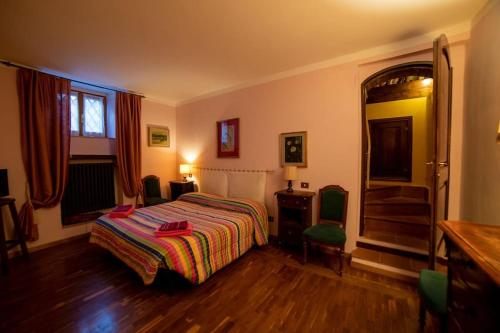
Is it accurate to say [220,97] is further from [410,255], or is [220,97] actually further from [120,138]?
[410,255]

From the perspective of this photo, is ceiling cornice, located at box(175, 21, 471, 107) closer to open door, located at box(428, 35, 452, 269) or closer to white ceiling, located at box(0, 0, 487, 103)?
white ceiling, located at box(0, 0, 487, 103)

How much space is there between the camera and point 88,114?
3.67 meters

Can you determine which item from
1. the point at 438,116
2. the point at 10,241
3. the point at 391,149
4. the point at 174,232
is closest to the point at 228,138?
the point at 174,232

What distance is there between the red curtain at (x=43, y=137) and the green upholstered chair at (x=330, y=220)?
3630mm

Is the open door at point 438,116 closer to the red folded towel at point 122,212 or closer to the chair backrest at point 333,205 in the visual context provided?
the chair backrest at point 333,205

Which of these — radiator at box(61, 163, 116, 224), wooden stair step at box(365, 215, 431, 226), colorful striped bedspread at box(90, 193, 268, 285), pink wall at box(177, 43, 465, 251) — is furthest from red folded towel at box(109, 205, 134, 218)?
wooden stair step at box(365, 215, 431, 226)

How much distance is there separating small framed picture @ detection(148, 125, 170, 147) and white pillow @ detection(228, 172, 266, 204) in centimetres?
186

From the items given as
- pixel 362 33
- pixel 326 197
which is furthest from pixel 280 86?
pixel 326 197

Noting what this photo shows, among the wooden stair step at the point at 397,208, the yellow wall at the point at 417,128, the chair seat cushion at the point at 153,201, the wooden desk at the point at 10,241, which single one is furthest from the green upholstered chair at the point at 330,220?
the wooden desk at the point at 10,241

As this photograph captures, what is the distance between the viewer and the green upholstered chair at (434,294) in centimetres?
A: 117

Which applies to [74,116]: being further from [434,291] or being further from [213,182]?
[434,291]

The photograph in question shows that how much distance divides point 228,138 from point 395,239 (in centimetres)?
297

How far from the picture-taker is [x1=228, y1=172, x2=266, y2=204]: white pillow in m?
3.33

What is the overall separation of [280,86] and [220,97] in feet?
4.21
